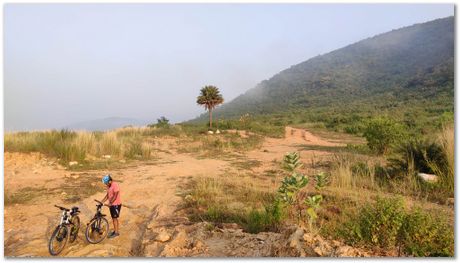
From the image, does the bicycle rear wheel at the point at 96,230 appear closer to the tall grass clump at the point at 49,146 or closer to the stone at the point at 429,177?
the stone at the point at 429,177

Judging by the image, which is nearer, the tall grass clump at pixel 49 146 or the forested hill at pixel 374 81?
the tall grass clump at pixel 49 146

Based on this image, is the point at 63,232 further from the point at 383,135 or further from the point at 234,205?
the point at 383,135

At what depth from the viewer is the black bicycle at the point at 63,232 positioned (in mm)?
4501

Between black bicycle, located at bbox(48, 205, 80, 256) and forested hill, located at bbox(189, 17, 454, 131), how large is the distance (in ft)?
104

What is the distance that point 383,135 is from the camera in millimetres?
12984

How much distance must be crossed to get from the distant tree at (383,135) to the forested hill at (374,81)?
20.2 meters

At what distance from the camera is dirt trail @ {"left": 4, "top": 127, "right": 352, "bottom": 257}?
13.9ft

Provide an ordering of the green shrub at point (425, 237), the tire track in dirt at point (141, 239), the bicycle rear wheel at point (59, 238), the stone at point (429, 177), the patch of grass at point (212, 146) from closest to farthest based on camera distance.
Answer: the green shrub at point (425, 237) < the tire track in dirt at point (141, 239) < the bicycle rear wheel at point (59, 238) < the stone at point (429, 177) < the patch of grass at point (212, 146)

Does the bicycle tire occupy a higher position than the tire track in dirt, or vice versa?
the bicycle tire

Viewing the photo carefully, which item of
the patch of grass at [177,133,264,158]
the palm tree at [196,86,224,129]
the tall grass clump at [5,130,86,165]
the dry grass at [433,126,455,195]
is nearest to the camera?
the dry grass at [433,126,455,195]

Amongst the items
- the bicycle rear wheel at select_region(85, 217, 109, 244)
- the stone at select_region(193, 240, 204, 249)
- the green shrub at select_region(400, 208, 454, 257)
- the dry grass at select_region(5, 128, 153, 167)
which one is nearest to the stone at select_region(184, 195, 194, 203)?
the bicycle rear wheel at select_region(85, 217, 109, 244)

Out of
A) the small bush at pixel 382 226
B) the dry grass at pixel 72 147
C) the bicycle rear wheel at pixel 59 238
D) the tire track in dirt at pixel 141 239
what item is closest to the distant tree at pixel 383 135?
the dry grass at pixel 72 147

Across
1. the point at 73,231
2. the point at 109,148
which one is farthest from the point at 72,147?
the point at 73,231

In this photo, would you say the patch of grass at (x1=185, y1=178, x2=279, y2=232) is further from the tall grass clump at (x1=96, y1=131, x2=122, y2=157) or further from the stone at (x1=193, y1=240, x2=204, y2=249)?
the tall grass clump at (x1=96, y1=131, x2=122, y2=157)
